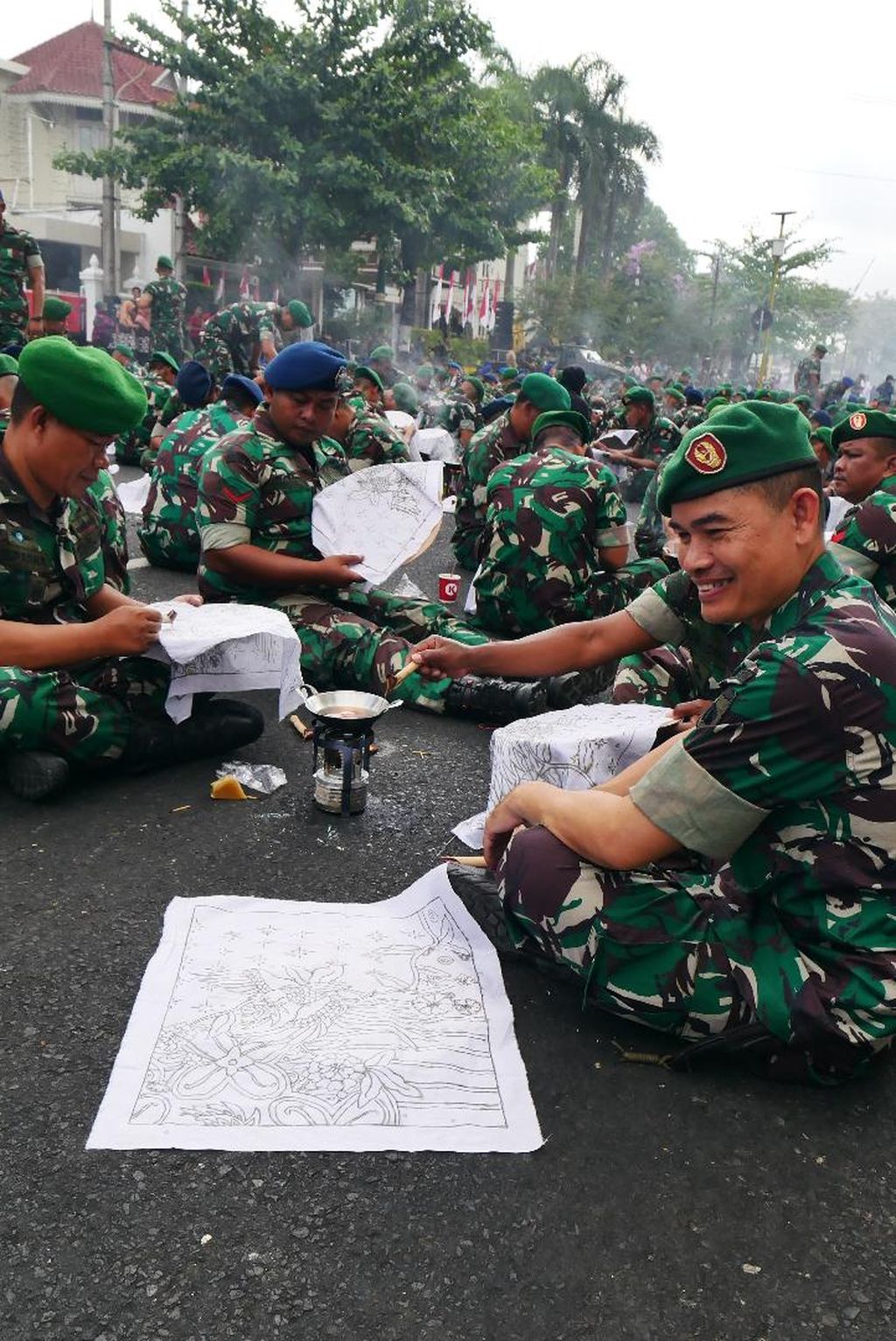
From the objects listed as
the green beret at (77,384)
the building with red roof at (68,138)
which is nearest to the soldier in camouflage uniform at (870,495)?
the green beret at (77,384)

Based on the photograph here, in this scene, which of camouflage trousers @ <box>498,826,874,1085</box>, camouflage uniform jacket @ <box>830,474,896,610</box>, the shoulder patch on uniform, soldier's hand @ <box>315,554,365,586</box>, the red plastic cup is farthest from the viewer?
the red plastic cup

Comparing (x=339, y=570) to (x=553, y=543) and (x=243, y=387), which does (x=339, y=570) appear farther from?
(x=243, y=387)

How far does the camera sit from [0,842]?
2980 millimetres

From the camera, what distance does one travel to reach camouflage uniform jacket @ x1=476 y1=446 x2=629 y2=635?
4.87 meters

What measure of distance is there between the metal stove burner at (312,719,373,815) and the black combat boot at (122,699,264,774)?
0.43m

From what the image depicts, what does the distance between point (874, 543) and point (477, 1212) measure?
3179mm

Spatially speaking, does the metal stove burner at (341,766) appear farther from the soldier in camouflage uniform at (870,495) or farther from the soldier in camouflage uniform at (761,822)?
the soldier in camouflage uniform at (870,495)

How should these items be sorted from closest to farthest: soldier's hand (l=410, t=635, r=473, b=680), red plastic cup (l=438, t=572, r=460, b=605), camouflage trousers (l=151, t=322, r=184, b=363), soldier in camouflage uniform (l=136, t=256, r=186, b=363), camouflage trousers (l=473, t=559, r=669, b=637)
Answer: soldier's hand (l=410, t=635, r=473, b=680) < camouflage trousers (l=473, t=559, r=669, b=637) < red plastic cup (l=438, t=572, r=460, b=605) < soldier in camouflage uniform (l=136, t=256, r=186, b=363) < camouflage trousers (l=151, t=322, r=184, b=363)

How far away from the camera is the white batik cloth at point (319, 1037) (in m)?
1.90

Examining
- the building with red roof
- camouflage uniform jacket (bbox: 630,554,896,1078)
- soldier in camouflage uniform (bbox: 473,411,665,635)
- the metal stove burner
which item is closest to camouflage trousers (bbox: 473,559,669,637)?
soldier in camouflage uniform (bbox: 473,411,665,635)

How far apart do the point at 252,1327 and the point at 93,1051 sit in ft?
2.42

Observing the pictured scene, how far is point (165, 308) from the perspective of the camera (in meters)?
16.7

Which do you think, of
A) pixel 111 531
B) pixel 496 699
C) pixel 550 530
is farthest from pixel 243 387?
pixel 496 699

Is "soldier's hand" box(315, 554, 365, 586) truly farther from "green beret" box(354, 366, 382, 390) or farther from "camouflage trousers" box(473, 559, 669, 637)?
"green beret" box(354, 366, 382, 390)
